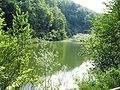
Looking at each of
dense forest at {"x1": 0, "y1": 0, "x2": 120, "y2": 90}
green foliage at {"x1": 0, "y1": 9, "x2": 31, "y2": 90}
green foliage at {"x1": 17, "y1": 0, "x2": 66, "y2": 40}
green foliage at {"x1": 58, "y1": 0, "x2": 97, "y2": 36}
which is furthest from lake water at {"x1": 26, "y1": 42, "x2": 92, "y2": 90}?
green foliage at {"x1": 58, "y1": 0, "x2": 97, "y2": 36}

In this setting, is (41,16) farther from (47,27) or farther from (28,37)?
(28,37)

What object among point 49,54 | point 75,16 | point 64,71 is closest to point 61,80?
point 49,54

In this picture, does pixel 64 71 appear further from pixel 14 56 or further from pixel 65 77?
pixel 14 56

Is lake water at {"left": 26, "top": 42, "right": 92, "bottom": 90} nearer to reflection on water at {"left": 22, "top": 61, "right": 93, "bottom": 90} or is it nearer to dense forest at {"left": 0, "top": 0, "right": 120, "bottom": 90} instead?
reflection on water at {"left": 22, "top": 61, "right": 93, "bottom": 90}

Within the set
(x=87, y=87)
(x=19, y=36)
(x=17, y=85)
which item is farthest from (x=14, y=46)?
(x=87, y=87)

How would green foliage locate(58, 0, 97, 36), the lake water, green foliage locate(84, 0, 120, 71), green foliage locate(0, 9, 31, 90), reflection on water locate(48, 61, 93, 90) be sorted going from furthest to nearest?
green foliage locate(58, 0, 97, 36), green foliage locate(84, 0, 120, 71), reflection on water locate(48, 61, 93, 90), the lake water, green foliage locate(0, 9, 31, 90)

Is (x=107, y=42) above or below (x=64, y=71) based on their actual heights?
above

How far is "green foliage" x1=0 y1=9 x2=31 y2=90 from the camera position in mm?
6734

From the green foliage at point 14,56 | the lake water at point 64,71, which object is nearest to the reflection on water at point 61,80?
the lake water at point 64,71

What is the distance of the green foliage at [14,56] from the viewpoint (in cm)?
673

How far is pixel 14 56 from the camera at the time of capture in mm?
6996

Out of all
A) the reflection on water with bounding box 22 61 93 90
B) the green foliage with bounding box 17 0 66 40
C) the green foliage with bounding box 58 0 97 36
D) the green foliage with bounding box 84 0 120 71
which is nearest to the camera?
the reflection on water with bounding box 22 61 93 90

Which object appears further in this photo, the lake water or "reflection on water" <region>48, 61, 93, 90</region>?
"reflection on water" <region>48, 61, 93, 90</region>

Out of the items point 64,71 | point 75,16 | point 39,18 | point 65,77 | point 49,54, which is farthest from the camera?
point 75,16
